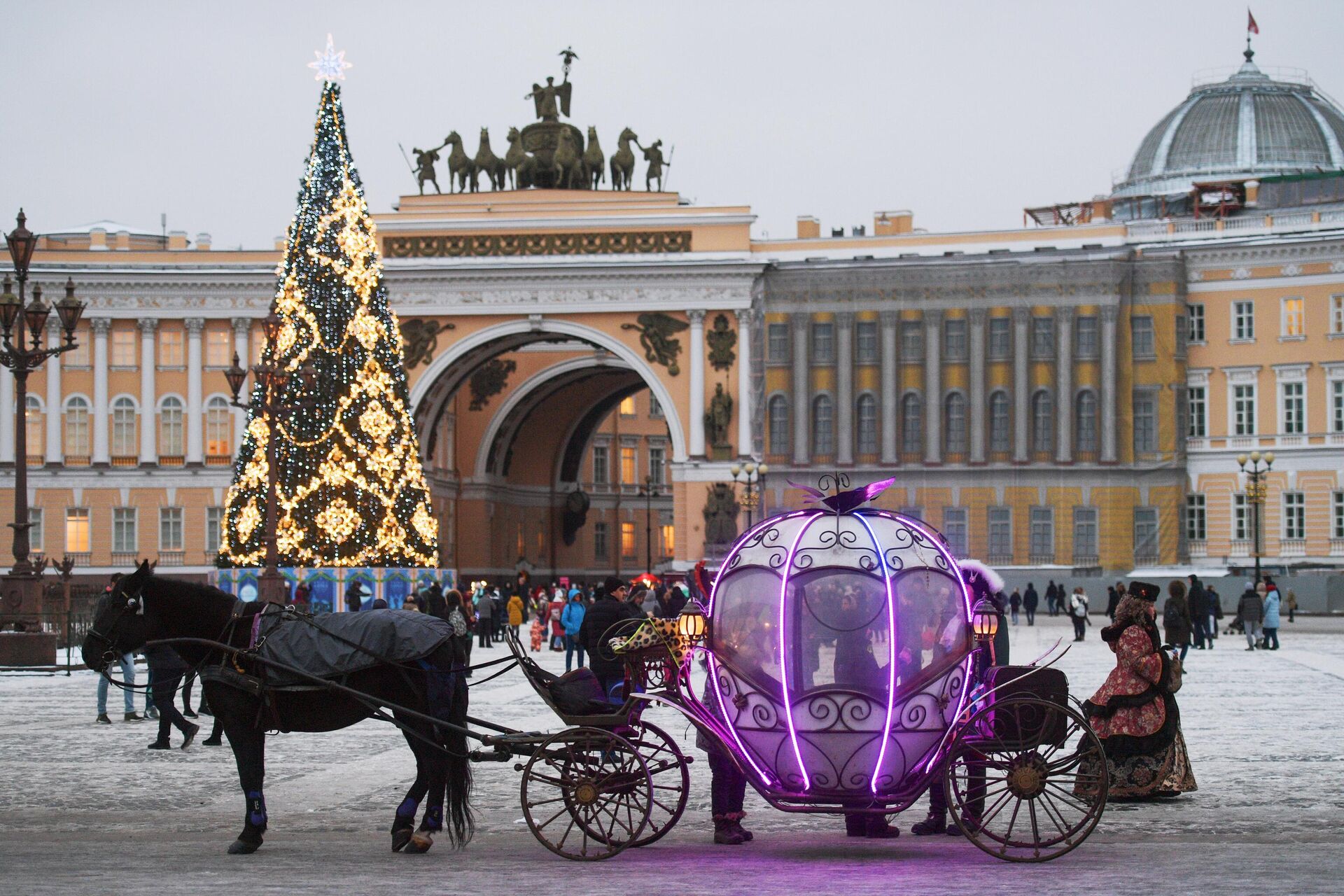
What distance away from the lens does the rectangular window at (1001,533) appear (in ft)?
196

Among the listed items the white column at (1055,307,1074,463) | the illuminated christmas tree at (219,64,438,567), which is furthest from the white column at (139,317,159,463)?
the white column at (1055,307,1074,463)

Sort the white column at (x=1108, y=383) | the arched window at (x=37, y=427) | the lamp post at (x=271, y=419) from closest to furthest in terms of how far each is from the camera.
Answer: the lamp post at (x=271, y=419)
the white column at (x=1108, y=383)
the arched window at (x=37, y=427)

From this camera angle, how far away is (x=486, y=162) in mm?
61625

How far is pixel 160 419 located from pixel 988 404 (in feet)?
80.3

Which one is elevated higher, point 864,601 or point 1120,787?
point 864,601

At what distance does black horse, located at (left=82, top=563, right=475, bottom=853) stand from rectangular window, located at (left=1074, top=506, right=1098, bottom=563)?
4939 centimetres

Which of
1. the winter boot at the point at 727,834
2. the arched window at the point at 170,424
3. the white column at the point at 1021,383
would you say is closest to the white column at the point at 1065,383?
the white column at the point at 1021,383

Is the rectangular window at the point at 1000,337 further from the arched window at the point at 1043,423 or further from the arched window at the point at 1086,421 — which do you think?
the arched window at the point at 1086,421

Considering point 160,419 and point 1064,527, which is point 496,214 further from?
point 1064,527

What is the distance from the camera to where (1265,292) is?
194 ft

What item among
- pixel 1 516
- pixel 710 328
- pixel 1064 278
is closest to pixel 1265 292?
pixel 1064 278

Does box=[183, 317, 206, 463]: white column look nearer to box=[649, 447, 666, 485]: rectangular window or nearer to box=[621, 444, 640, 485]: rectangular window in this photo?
box=[621, 444, 640, 485]: rectangular window

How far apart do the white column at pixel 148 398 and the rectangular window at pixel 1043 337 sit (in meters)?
25.7

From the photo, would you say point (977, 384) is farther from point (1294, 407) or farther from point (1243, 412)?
point (1294, 407)
